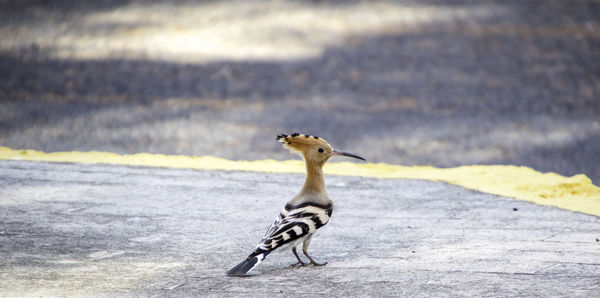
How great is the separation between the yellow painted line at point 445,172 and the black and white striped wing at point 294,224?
3025 millimetres

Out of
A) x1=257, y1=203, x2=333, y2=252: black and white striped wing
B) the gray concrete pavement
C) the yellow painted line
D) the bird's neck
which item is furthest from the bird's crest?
the yellow painted line

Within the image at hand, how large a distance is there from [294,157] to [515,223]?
153 inches

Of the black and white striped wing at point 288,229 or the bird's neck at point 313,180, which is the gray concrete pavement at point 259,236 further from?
the bird's neck at point 313,180

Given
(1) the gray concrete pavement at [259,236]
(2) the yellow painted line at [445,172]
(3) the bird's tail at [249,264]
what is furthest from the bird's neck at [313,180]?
(2) the yellow painted line at [445,172]

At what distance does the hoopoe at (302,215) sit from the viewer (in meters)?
4.11

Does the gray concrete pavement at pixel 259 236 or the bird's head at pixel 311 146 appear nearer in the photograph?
the gray concrete pavement at pixel 259 236

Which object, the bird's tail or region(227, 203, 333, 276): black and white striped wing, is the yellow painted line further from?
the bird's tail

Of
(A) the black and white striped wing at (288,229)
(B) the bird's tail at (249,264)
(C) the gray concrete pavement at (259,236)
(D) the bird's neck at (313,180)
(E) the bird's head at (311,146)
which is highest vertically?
(E) the bird's head at (311,146)

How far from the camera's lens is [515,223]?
5957mm

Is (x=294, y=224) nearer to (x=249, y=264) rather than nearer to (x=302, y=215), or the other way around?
(x=302, y=215)

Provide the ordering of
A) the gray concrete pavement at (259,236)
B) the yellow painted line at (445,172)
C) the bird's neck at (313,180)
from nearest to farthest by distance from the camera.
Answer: the gray concrete pavement at (259,236) → the bird's neck at (313,180) → the yellow painted line at (445,172)

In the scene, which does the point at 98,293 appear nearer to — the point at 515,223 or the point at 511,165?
the point at 515,223

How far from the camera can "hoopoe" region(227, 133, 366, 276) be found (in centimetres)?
411

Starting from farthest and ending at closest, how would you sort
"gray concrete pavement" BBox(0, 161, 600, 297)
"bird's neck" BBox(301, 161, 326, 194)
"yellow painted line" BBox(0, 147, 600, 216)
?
"yellow painted line" BBox(0, 147, 600, 216) → "bird's neck" BBox(301, 161, 326, 194) → "gray concrete pavement" BBox(0, 161, 600, 297)
